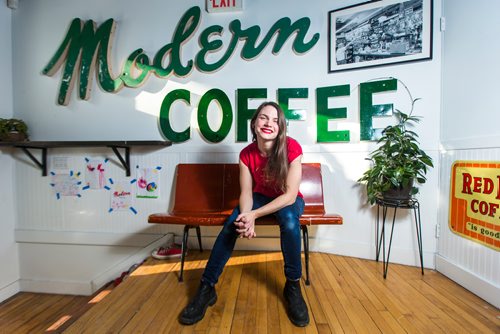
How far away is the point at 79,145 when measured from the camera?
203 centimetres

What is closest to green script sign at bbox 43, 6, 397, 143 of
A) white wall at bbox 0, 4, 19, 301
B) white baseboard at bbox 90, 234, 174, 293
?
white wall at bbox 0, 4, 19, 301

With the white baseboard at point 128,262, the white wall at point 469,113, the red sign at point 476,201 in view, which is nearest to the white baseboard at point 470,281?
the white wall at point 469,113

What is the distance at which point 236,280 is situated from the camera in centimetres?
160

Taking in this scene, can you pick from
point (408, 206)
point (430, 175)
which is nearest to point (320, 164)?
point (408, 206)

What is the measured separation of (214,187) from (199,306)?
967 millimetres

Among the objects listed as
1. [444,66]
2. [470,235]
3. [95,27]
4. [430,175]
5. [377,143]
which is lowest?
[470,235]

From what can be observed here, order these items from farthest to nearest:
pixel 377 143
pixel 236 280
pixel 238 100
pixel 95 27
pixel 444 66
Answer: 1. pixel 95 27
2. pixel 238 100
3. pixel 377 143
4. pixel 444 66
5. pixel 236 280

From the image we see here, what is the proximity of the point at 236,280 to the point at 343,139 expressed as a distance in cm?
139

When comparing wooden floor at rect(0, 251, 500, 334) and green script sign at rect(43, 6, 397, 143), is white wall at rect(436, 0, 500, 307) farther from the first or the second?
green script sign at rect(43, 6, 397, 143)

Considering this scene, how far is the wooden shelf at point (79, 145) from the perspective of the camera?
202cm

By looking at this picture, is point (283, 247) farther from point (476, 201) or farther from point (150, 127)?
point (150, 127)

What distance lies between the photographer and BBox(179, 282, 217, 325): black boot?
3.84ft

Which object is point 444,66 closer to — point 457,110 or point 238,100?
point 457,110

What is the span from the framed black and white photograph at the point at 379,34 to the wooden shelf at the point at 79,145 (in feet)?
5.63
